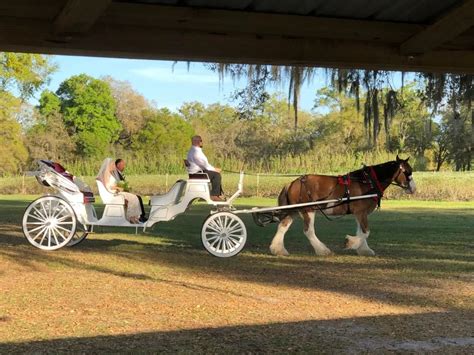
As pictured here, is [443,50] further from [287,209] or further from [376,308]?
[287,209]

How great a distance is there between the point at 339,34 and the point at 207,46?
1218 mm

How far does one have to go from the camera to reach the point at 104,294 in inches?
257

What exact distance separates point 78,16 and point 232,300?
3.45 m

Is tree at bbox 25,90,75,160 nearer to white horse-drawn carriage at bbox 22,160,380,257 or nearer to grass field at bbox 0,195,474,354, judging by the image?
white horse-drawn carriage at bbox 22,160,380,257

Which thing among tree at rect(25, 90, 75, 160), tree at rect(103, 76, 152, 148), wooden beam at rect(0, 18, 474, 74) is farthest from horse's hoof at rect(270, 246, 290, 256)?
tree at rect(103, 76, 152, 148)

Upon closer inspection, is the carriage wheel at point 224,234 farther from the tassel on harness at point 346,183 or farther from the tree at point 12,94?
the tree at point 12,94

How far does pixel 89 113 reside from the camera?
2783 inches

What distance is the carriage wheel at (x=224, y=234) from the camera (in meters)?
9.73

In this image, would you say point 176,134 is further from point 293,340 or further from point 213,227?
point 293,340

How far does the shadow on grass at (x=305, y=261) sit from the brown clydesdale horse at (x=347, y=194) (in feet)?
1.25

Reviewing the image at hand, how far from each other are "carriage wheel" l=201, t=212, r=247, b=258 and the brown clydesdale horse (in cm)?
→ 71

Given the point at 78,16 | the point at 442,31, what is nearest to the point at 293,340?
the point at 442,31

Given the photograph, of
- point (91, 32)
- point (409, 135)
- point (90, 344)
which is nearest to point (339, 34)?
point (91, 32)

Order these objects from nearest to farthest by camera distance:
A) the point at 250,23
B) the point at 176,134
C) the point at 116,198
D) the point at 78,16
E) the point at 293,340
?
1. the point at 78,16
2. the point at 293,340
3. the point at 250,23
4. the point at 116,198
5. the point at 176,134
